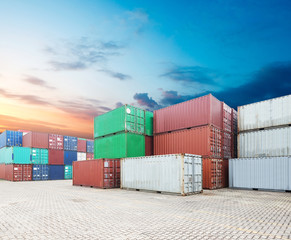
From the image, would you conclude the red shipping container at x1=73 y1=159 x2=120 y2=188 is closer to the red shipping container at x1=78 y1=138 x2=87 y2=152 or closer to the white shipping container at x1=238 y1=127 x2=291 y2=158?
the white shipping container at x1=238 y1=127 x2=291 y2=158

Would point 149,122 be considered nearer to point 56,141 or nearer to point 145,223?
point 145,223

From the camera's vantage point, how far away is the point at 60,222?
8164 millimetres

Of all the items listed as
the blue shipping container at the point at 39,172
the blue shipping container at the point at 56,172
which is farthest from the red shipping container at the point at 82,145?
the blue shipping container at the point at 39,172

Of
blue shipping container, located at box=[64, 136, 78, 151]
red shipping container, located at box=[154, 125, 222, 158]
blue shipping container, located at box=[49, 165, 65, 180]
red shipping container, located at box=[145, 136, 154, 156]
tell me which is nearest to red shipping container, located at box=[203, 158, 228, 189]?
red shipping container, located at box=[154, 125, 222, 158]

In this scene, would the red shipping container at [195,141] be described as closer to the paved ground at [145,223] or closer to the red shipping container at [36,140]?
the paved ground at [145,223]

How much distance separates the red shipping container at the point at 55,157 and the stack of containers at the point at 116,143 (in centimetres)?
1576

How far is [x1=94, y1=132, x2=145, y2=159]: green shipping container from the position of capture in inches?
900

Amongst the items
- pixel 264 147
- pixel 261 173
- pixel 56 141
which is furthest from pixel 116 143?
pixel 56 141

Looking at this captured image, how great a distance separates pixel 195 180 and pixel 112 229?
10.8m

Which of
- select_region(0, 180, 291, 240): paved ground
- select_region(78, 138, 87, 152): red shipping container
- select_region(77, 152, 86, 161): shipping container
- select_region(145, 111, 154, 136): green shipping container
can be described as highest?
select_region(145, 111, 154, 136): green shipping container

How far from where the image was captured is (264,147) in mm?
20250

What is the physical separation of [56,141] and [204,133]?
29.2 metres

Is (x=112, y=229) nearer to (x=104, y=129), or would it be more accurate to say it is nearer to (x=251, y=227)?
(x=251, y=227)

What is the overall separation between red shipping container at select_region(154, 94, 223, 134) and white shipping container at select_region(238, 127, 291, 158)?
2753mm
